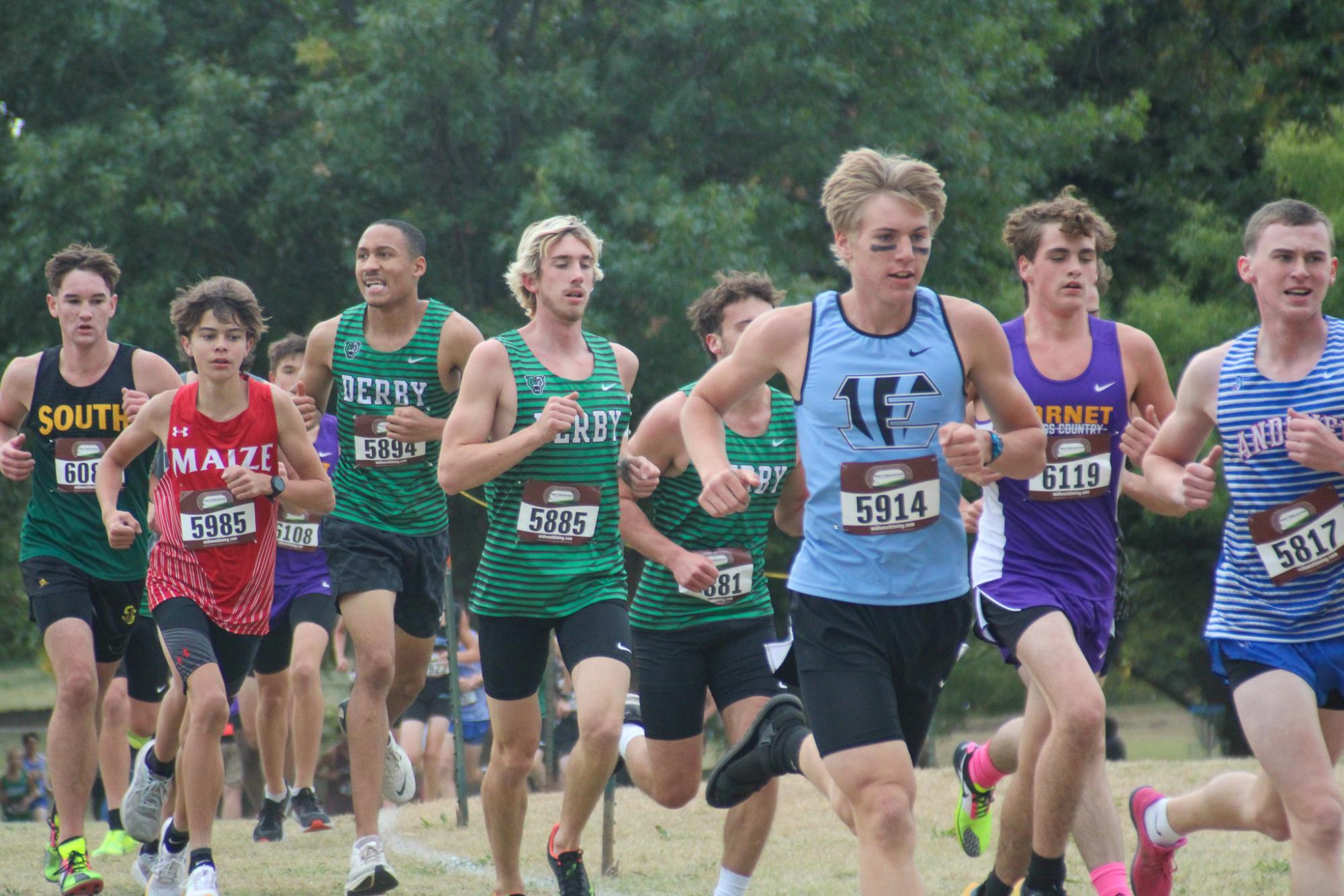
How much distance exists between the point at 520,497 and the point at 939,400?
194cm

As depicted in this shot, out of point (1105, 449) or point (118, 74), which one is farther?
point (118, 74)

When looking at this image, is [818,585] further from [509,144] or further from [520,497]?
[509,144]

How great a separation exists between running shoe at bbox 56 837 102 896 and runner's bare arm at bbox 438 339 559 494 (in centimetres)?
219

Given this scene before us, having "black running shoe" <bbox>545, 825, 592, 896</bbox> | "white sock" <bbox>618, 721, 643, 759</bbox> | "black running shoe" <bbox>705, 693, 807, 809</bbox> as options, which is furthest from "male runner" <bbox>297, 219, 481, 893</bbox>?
"black running shoe" <bbox>705, 693, 807, 809</bbox>

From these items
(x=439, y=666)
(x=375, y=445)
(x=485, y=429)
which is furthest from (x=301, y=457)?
(x=439, y=666)

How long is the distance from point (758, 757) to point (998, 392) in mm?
1610

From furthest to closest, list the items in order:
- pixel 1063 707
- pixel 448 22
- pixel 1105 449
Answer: pixel 448 22 < pixel 1105 449 < pixel 1063 707

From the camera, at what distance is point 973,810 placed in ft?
22.3

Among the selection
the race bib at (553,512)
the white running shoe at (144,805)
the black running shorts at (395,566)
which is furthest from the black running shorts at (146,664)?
the race bib at (553,512)

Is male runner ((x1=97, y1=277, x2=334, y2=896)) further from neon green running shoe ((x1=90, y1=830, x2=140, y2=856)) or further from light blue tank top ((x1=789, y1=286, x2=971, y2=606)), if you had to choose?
light blue tank top ((x1=789, y1=286, x2=971, y2=606))

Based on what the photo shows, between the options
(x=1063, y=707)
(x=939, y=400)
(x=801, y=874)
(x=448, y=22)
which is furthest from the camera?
(x=448, y=22)

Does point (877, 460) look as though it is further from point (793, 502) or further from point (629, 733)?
point (629, 733)

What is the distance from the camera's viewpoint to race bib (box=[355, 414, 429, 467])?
682 cm

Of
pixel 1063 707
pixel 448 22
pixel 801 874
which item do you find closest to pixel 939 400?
pixel 1063 707
